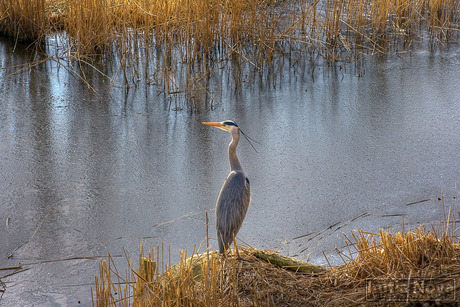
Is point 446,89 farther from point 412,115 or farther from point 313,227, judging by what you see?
point 313,227

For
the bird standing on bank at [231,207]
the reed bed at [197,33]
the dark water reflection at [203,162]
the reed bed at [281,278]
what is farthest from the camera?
the reed bed at [197,33]

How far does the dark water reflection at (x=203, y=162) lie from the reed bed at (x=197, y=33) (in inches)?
13.7

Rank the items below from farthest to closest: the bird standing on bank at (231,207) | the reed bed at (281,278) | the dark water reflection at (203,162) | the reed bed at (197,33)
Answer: the reed bed at (197,33), the dark water reflection at (203,162), the bird standing on bank at (231,207), the reed bed at (281,278)

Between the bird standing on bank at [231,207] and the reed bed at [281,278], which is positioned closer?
the reed bed at [281,278]

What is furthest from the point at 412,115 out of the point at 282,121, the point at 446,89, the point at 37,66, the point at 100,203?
the point at 37,66

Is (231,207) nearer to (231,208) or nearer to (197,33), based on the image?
(231,208)

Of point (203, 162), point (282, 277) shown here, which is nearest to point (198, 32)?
point (203, 162)

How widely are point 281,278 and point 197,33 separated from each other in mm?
4128

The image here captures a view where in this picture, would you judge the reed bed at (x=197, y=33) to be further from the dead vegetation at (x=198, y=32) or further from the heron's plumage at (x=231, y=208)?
the heron's plumage at (x=231, y=208)

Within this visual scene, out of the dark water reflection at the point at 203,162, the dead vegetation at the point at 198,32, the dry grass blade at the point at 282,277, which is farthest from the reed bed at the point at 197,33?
the dry grass blade at the point at 282,277

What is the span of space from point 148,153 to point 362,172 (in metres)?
1.81

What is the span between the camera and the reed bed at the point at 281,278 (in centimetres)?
238

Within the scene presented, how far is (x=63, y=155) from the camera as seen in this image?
15.2 ft

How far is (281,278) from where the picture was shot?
268 centimetres
